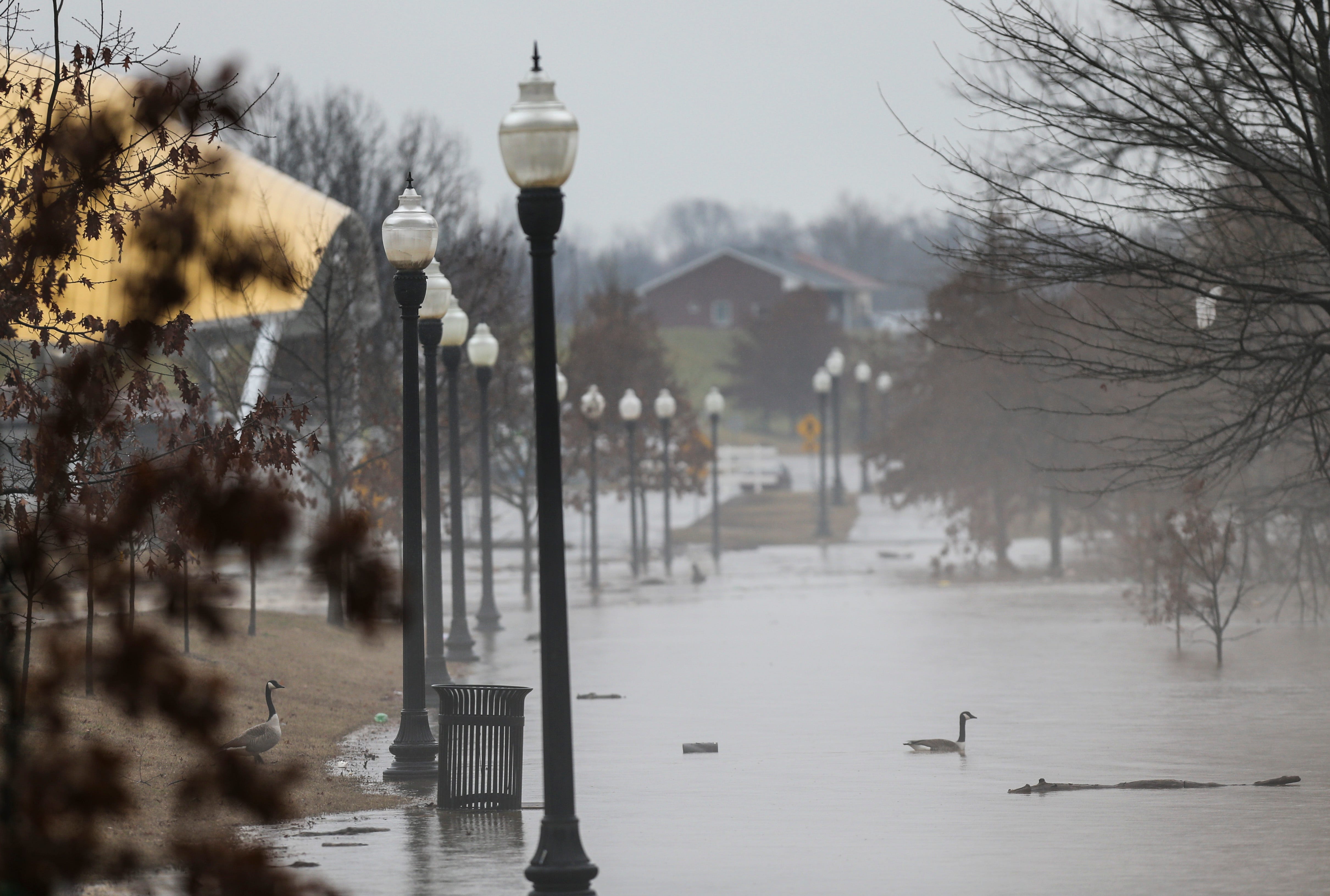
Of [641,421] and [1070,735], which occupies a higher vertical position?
[641,421]

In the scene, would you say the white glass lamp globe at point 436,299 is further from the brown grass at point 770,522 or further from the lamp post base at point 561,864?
the brown grass at point 770,522

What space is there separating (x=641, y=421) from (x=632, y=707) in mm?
37421

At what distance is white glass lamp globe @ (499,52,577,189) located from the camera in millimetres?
9070

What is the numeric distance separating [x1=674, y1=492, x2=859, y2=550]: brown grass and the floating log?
134 ft

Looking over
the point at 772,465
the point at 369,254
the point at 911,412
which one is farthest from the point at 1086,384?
the point at 772,465

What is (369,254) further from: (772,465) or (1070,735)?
(772,465)

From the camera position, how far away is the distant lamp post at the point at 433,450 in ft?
60.2

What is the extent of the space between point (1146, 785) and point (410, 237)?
24.1ft

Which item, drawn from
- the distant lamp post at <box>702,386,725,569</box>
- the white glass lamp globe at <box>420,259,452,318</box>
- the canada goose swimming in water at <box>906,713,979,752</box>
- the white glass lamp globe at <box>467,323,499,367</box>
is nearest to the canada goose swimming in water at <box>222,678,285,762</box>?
the white glass lamp globe at <box>420,259,452,318</box>

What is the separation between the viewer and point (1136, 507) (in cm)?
4034

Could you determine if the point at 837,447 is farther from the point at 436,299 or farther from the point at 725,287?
the point at 725,287

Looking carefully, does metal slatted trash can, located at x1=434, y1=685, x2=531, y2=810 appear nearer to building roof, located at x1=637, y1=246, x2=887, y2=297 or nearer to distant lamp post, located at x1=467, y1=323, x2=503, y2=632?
distant lamp post, located at x1=467, y1=323, x2=503, y2=632

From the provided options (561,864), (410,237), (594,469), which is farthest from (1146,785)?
(594,469)

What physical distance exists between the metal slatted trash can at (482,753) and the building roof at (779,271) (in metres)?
107
